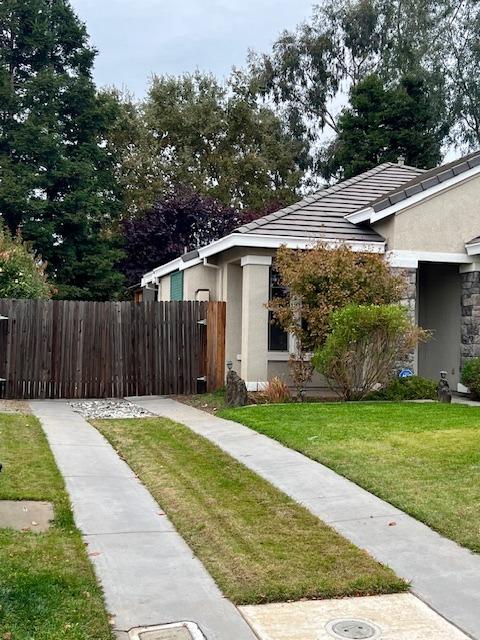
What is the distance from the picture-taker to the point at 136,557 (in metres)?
5.12

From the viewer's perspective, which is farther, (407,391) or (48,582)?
(407,391)

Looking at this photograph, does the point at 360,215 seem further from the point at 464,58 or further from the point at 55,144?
the point at 464,58

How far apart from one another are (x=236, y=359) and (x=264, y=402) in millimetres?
2552

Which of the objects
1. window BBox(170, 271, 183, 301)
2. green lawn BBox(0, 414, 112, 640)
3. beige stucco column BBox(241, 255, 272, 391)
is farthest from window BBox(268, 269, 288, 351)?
green lawn BBox(0, 414, 112, 640)

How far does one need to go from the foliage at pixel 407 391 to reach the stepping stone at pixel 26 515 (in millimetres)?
7921

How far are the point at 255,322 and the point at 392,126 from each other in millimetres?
20986

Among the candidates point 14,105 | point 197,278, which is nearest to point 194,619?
point 197,278

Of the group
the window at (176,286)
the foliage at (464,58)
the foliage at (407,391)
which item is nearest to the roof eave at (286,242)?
the foliage at (407,391)

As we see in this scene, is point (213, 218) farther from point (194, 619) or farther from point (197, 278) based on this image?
point (194, 619)

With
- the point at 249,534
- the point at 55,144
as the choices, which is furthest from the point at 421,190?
the point at 55,144

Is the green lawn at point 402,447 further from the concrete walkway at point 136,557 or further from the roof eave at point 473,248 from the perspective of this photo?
the roof eave at point 473,248

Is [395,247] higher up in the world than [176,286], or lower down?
higher up

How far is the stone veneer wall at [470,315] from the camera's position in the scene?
558 inches

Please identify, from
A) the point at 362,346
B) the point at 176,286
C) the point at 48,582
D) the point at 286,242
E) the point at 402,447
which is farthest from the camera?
the point at 176,286
